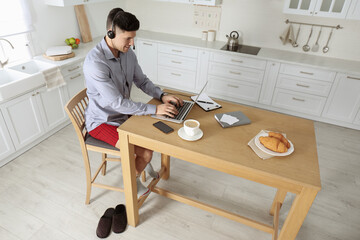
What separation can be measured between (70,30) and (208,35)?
79.9 inches

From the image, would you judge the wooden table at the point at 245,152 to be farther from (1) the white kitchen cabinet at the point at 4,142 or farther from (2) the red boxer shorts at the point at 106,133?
(1) the white kitchen cabinet at the point at 4,142

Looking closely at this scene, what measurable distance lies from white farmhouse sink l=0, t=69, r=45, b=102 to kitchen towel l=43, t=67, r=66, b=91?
58 millimetres

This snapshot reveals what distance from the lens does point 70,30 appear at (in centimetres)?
348

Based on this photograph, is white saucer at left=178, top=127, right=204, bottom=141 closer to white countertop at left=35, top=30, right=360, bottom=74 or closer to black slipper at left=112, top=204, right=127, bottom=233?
black slipper at left=112, top=204, right=127, bottom=233

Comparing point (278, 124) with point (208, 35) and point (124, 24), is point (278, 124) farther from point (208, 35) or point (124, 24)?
point (208, 35)

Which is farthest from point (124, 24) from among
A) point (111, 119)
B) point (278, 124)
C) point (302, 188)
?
point (302, 188)

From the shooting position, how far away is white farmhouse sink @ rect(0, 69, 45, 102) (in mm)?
2256

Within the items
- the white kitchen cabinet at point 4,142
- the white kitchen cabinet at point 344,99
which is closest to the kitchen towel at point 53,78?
the white kitchen cabinet at point 4,142

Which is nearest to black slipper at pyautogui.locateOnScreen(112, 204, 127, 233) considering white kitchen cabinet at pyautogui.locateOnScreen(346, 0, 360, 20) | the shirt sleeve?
the shirt sleeve

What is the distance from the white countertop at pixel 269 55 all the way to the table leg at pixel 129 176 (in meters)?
1.74

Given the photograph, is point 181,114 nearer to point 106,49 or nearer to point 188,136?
point 188,136

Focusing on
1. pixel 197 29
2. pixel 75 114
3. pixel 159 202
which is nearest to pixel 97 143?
pixel 75 114

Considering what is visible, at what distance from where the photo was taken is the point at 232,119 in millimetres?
1638

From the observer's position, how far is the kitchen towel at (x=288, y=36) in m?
3.51
